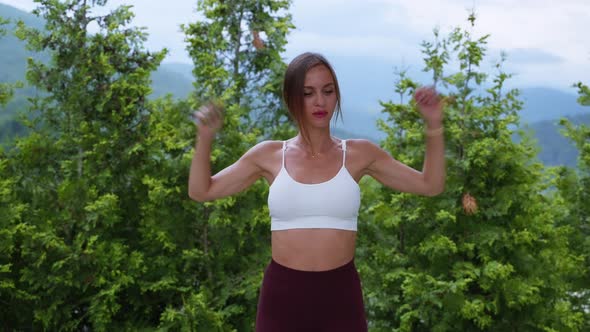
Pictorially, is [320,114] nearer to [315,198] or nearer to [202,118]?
[315,198]

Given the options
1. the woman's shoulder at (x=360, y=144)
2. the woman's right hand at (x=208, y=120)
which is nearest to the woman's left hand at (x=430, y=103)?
the woman's shoulder at (x=360, y=144)

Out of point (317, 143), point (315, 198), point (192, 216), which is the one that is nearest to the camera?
point (315, 198)

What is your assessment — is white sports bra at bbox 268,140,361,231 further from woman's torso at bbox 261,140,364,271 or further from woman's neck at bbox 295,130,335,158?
woman's neck at bbox 295,130,335,158

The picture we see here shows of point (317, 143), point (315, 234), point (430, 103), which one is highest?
point (430, 103)

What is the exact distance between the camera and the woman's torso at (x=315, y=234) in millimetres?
2436

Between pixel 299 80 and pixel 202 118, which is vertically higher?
pixel 299 80

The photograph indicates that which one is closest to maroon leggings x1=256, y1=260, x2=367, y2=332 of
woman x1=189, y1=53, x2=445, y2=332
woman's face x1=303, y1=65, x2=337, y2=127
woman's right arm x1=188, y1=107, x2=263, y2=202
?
woman x1=189, y1=53, x2=445, y2=332

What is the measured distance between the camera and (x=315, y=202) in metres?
2.41

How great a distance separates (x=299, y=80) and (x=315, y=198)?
40 centimetres

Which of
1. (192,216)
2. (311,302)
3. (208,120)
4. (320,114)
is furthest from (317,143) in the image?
(192,216)

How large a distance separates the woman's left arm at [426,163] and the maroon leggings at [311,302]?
377 millimetres

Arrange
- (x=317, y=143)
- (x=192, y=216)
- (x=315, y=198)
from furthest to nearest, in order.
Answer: (x=192, y=216)
(x=317, y=143)
(x=315, y=198)

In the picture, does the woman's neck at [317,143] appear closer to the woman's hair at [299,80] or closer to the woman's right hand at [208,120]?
the woman's hair at [299,80]

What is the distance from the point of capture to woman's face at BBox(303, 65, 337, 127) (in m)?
2.46
